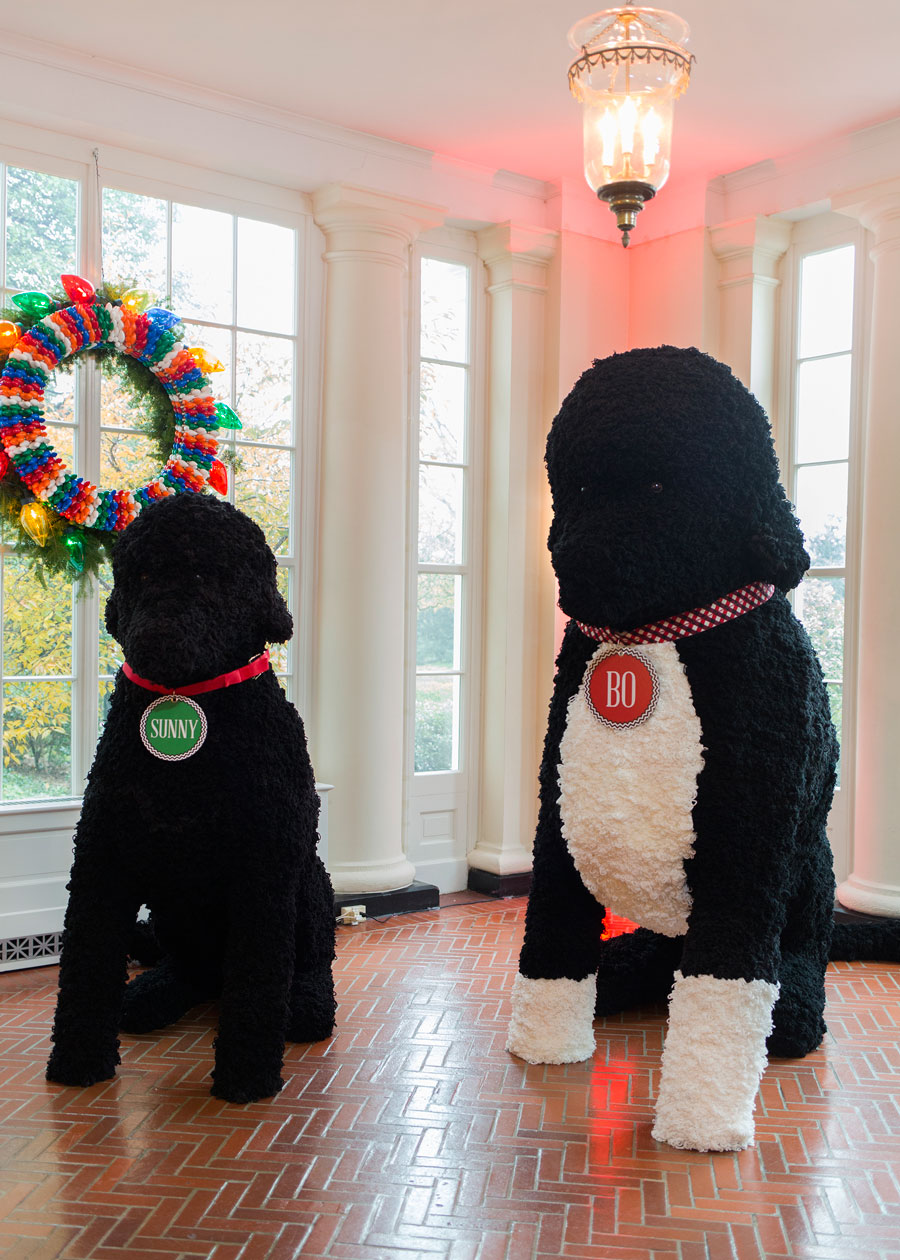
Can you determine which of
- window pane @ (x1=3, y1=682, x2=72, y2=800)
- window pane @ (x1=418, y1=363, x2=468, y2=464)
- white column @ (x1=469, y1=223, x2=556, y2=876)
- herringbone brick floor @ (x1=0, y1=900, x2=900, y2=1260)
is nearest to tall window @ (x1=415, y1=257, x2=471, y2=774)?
window pane @ (x1=418, y1=363, x2=468, y2=464)

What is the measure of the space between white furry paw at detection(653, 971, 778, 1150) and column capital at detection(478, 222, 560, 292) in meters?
4.18

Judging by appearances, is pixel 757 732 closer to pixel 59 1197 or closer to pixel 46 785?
pixel 59 1197

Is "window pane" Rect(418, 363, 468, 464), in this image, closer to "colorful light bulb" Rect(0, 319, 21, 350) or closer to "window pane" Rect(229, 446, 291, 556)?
"window pane" Rect(229, 446, 291, 556)

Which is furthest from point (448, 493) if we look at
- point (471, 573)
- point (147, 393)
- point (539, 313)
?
point (147, 393)

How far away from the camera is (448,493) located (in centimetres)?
600

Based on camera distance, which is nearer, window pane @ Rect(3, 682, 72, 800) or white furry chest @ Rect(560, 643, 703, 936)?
white furry chest @ Rect(560, 643, 703, 936)

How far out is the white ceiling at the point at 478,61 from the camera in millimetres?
4262

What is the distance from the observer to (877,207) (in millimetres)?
5078

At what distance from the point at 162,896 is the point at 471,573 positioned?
127 inches

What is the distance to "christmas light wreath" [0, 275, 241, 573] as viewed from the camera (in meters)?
4.24

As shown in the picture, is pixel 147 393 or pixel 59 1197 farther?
pixel 147 393

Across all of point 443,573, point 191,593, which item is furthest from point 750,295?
point 191,593

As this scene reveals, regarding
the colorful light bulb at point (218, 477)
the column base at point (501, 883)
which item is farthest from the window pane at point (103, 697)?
the column base at point (501, 883)

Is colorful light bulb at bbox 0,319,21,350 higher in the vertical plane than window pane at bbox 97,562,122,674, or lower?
higher
